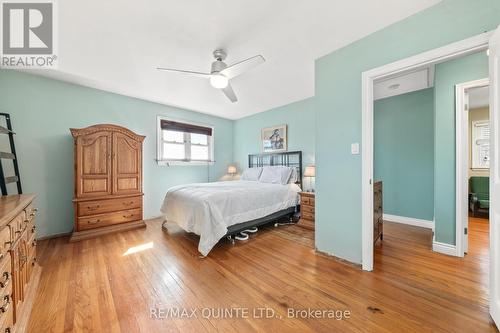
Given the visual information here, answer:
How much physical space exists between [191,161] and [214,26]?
3465mm

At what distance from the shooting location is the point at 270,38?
230 cm

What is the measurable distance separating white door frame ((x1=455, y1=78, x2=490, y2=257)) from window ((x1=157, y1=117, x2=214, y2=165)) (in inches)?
189

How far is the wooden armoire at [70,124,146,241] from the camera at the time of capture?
3.06m

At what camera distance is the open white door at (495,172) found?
136 cm

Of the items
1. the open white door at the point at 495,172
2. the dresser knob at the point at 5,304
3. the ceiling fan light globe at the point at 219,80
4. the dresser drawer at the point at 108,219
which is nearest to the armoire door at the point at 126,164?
the dresser drawer at the point at 108,219

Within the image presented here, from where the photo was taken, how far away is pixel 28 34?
225 centimetres

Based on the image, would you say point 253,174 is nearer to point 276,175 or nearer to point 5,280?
point 276,175

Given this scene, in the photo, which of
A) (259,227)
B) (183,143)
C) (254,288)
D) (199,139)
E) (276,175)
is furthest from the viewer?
(199,139)

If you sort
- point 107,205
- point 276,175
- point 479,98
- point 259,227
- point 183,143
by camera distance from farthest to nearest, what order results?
point 183,143
point 276,175
point 479,98
point 259,227
point 107,205

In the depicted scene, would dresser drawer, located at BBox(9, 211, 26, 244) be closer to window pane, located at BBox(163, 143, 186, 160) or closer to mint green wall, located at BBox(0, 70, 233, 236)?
mint green wall, located at BBox(0, 70, 233, 236)

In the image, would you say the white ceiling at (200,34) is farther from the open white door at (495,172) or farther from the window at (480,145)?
the window at (480,145)

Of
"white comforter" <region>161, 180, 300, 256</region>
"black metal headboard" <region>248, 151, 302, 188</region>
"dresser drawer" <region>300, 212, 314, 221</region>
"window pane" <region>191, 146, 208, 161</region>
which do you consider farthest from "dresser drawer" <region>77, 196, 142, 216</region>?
"dresser drawer" <region>300, 212, 314, 221</region>

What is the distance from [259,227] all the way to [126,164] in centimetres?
269

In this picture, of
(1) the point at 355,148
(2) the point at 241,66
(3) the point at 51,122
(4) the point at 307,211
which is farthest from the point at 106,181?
(1) the point at 355,148
